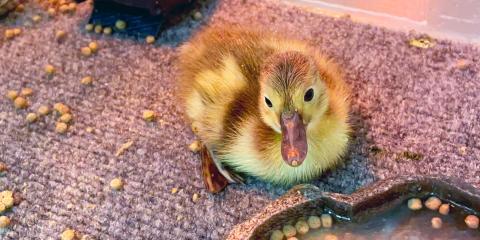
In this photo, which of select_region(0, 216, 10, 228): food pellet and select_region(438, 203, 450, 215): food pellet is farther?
select_region(0, 216, 10, 228): food pellet

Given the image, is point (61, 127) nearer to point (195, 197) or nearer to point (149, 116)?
point (149, 116)

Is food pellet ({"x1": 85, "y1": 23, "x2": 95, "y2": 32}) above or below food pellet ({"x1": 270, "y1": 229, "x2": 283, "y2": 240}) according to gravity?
above

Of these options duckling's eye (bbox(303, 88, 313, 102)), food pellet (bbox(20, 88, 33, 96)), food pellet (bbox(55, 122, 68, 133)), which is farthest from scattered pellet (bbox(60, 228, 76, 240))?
duckling's eye (bbox(303, 88, 313, 102))

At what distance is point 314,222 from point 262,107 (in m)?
0.18

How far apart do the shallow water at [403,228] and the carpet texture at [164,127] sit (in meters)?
0.10

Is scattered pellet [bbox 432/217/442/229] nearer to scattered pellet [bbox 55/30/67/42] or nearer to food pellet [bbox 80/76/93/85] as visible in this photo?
food pellet [bbox 80/76/93/85]

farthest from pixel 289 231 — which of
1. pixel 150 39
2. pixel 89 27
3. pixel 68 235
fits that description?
pixel 89 27

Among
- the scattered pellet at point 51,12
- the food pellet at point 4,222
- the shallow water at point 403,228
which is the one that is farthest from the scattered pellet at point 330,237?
the scattered pellet at point 51,12

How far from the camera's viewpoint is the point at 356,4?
138cm

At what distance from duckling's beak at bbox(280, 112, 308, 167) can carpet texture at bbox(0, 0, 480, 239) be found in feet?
0.57

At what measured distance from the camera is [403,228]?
89 centimetres

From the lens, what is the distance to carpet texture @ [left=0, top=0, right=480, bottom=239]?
1.06 m

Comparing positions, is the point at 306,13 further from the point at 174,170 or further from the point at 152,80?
the point at 174,170

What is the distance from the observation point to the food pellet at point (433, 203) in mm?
903
